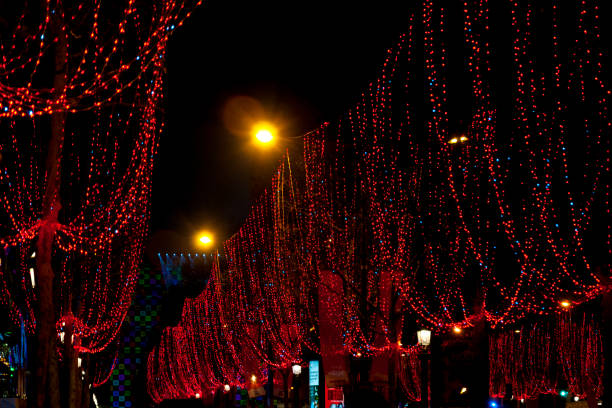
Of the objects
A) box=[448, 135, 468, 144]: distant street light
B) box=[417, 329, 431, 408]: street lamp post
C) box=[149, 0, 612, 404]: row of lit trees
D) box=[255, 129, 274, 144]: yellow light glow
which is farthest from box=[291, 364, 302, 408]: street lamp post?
box=[255, 129, 274, 144]: yellow light glow

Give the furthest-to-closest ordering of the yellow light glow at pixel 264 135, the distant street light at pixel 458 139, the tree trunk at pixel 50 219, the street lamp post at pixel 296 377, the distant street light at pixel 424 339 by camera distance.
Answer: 1. the street lamp post at pixel 296 377
2. the distant street light at pixel 424 339
3. the distant street light at pixel 458 139
4. the tree trunk at pixel 50 219
5. the yellow light glow at pixel 264 135

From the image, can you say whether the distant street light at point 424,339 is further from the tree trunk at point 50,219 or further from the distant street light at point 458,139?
the tree trunk at point 50,219

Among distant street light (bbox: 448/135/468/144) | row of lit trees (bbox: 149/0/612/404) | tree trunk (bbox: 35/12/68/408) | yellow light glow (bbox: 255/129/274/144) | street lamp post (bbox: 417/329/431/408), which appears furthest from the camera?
street lamp post (bbox: 417/329/431/408)

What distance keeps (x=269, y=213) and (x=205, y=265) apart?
92.8ft

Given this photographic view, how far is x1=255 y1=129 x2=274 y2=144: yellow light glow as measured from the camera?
1094cm

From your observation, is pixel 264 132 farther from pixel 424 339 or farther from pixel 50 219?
pixel 424 339

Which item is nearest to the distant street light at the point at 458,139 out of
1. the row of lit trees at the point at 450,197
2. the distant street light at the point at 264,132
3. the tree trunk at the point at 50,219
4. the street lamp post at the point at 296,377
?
the row of lit trees at the point at 450,197

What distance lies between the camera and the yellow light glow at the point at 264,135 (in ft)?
35.9

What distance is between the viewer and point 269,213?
2598 cm

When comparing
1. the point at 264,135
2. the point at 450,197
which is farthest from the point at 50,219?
the point at 450,197

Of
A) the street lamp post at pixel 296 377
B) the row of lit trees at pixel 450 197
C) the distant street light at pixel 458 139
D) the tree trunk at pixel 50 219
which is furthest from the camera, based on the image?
the street lamp post at pixel 296 377

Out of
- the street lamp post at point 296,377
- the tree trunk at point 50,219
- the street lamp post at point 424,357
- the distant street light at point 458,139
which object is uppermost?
the distant street light at point 458,139

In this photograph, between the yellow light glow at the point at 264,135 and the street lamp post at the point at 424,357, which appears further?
the street lamp post at the point at 424,357

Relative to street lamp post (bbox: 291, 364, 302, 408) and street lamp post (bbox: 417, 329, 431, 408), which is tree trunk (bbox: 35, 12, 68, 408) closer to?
street lamp post (bbox: 417, 329, 431, 408)
